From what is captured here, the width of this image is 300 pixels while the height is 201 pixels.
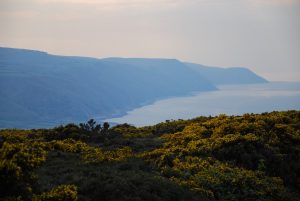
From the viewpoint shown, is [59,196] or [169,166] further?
[169,166]

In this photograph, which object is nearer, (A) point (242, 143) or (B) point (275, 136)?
(A) point (242, 143)

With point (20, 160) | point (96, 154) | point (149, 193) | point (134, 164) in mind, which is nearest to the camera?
point (20, 160)

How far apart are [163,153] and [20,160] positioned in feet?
32.3

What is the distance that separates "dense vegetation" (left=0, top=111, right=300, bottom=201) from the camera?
12320 millimetres

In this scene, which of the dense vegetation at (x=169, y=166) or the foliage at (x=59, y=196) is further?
the dense vegetation at (x=169, y=166)

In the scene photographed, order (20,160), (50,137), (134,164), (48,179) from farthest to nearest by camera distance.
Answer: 1. (50,137)
2. (134,164)
3. (48,179)
4. (20,160)

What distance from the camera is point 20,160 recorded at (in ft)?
38.9

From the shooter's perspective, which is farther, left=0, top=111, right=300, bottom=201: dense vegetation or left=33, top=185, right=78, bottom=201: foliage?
left=0, top=111, right=300, bottom=201: dense vegetation

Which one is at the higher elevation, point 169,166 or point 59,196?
point 59,196

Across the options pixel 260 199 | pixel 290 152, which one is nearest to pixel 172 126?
pixel 290 152

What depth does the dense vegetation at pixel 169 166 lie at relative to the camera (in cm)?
1232

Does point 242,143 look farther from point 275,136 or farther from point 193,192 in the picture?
point 193,192

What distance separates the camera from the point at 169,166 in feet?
61.1

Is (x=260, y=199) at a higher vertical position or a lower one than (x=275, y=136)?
lower
